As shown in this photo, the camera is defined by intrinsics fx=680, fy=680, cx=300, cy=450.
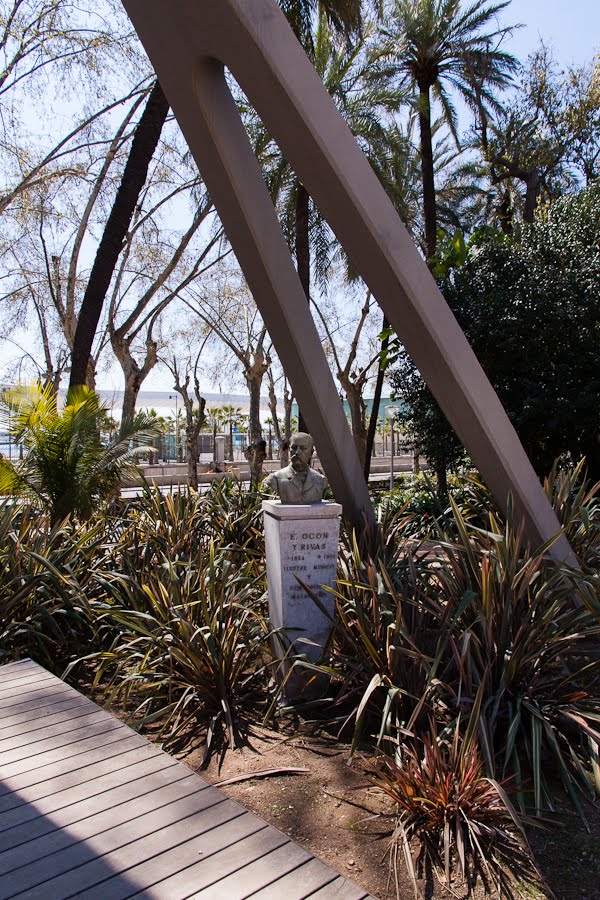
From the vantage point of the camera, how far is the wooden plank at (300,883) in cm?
225

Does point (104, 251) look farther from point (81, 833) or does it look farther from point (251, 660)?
point (81, 833)

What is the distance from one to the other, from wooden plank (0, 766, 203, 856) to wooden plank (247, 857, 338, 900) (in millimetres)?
689

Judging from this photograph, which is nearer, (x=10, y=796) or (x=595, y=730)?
(x=10, y=796)

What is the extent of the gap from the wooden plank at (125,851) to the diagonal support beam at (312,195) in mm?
3574

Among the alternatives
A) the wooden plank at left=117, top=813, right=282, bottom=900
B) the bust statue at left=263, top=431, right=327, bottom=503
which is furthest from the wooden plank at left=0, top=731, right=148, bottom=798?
the bust statue at left=263, top=431, right=327, bottom=503

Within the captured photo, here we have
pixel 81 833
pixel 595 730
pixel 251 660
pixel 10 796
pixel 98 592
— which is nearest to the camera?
pixel 81 833

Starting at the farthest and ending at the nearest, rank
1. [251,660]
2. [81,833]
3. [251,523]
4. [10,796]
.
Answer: [251,523]
[251,660]
[10,796]
[81,833]

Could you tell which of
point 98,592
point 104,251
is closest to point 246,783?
point 98,592

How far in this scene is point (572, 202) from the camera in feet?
40.8

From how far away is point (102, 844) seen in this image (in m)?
2.52

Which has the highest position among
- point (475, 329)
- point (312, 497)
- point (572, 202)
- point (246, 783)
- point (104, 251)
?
point (572, 202)

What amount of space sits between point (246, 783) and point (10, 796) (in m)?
1.41

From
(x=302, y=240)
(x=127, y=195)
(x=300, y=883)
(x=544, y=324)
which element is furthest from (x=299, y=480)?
(x=302, y=240)

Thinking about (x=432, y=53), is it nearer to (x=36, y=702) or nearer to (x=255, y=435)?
(x=255, y=435)
